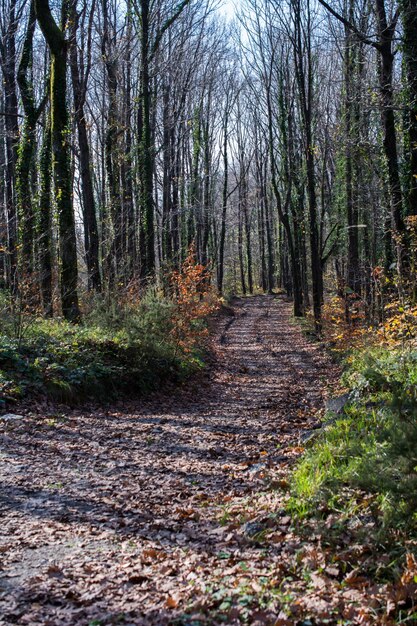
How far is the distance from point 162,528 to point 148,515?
0.33 metres

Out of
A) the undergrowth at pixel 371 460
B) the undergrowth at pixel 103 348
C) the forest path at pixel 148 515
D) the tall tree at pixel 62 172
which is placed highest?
the tall tree at pixel 62 172

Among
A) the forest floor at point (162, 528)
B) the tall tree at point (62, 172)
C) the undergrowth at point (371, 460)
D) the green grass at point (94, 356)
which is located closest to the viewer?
the forest floor at point (162, 528)

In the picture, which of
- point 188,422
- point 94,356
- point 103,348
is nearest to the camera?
point 188,422

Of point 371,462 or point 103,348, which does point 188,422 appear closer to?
point 103,348

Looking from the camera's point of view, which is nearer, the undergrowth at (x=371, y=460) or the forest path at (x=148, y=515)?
the forest path at (x=148, y=515)

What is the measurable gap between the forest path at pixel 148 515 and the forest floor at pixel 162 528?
0.6 inches

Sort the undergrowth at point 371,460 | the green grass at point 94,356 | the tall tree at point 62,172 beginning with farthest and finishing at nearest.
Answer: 1. the tall tree at point 62,172
2. the green grass at point 94,356
3. the undergrowth at point 371,460

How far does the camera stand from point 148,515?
4.93 m

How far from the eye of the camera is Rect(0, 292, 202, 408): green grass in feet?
30.1

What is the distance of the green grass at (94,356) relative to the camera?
30.1ft

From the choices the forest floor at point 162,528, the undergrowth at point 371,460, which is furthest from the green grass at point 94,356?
the undergrowth at point 371,460

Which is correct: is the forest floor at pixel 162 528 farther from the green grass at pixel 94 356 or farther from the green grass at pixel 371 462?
the green grass at pixel 94 356

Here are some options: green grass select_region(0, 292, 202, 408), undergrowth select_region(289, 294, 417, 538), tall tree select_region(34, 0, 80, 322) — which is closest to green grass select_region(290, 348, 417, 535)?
undergrowth select_region(289, 294, 417, 538)

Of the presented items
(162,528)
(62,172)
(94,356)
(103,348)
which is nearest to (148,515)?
(162,528)
